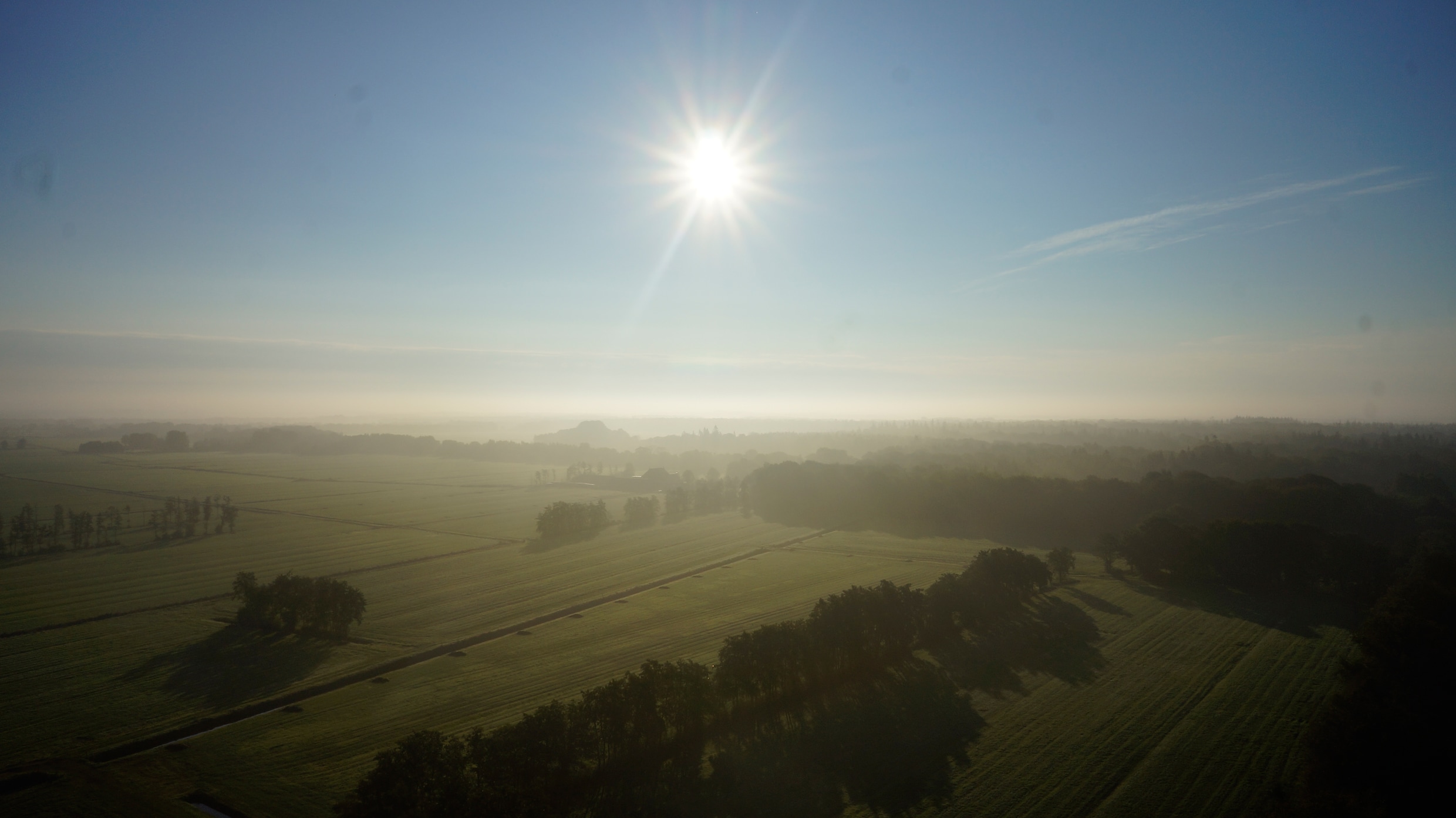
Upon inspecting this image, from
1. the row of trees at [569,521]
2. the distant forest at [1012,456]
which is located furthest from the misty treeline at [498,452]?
the row of trees at [569,521]

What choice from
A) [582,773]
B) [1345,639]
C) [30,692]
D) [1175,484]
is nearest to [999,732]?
[582,773]

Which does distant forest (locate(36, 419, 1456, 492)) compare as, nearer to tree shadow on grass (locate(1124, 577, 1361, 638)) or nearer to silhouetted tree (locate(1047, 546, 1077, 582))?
silhouetted tree (locate(1047, 546, 1077, 582))

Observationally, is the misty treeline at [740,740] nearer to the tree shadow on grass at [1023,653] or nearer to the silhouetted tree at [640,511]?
the tree shadow on grass at [1023,653]

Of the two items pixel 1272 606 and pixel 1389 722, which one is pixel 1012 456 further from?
pixel 1389 722

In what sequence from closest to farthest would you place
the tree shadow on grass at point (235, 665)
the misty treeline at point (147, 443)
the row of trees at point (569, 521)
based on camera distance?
the tree shadow on grass at point (235, 665)
the row of trees at point (569, 521)
the misty treeline at point (147, 443)

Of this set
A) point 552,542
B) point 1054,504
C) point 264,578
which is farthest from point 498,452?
point 1054,504

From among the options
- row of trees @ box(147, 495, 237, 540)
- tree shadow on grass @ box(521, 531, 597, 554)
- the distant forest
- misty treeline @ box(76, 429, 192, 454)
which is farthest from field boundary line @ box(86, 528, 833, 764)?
misty treeline @ box(76, 429, 192, 454)
